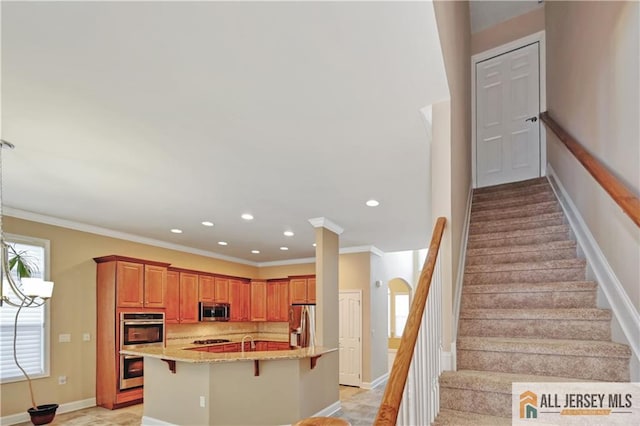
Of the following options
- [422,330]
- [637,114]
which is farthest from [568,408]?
[637,114]

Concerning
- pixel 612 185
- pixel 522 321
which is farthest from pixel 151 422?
pixel 612 185

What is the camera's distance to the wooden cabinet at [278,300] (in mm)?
9317

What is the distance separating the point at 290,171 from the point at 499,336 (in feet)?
7.39

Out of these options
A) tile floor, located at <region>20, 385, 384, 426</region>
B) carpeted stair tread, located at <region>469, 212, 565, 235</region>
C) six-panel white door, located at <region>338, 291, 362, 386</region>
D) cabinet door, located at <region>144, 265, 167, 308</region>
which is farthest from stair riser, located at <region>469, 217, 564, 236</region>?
cabinet door, located at <region>144, 265, 167, 308</region>

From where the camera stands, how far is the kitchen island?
15.9 ft

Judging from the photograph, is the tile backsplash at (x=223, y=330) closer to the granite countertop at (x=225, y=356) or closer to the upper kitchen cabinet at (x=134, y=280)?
the upper kitchen cabinet at (x=134, y=280)

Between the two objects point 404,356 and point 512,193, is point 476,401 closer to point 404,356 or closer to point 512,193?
point 404,356

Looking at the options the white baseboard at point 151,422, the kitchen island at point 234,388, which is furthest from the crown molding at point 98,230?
the white baseboard at point 151,422

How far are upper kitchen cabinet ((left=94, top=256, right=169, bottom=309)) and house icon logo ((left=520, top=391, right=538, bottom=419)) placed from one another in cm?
581

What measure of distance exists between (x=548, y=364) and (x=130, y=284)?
19.5 feet

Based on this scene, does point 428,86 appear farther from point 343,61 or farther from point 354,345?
point 354,345

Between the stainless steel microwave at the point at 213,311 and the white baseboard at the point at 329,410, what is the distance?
347cm

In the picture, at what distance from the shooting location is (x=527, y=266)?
3.31 meters

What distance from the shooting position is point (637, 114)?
7.59 feet
